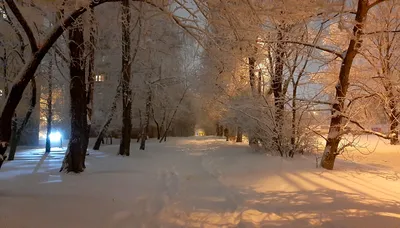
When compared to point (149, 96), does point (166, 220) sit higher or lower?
lower

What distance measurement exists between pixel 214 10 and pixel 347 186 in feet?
17.6

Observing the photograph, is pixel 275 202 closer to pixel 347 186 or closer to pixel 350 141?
pixel 347 186

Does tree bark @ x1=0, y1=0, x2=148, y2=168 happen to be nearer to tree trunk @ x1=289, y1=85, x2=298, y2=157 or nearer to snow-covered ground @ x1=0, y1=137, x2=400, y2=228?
snow-covered ground @ x1=0, y1=137, x2=400, y2=228

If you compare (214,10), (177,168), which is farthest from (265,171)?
(214,10)

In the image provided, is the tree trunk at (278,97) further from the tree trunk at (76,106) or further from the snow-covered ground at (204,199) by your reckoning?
the tree trunk at (76,106)

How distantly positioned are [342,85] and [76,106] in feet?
25.9

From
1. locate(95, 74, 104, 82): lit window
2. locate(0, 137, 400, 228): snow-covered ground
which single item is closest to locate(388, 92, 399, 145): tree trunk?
locate(0, 137, 400, 228): snow-covered ground

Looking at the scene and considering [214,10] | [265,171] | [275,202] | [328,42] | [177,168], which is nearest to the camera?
[214,10]

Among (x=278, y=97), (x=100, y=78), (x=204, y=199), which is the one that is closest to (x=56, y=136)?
(x=100, y=78)

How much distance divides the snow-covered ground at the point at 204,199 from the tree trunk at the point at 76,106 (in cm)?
58

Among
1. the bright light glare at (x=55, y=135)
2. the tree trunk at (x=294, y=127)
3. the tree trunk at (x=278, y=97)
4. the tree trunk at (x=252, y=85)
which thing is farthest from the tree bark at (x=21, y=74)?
the bright light glare at (x=55, y=135)

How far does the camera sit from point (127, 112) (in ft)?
57.9

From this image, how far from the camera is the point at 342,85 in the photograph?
1000cm

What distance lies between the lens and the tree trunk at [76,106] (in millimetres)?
10656
